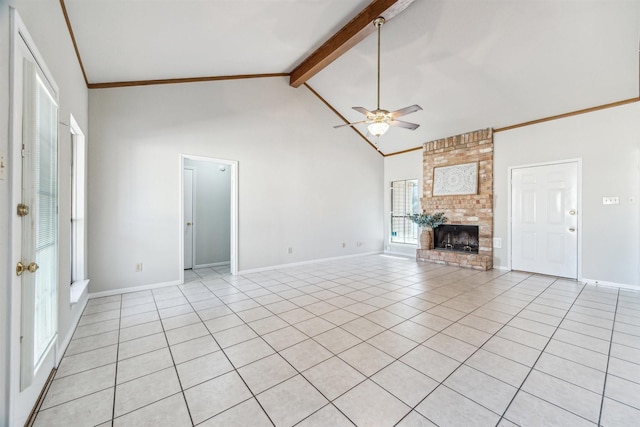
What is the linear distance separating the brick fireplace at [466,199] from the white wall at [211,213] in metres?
4.55

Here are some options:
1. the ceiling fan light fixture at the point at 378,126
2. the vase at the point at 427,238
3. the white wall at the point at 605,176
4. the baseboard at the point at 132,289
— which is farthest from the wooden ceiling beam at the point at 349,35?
the baseboard at the point at 132,289

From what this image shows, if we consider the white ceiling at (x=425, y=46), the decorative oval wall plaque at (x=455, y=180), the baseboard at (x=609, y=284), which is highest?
the white ceiling at (x=425, y=46)

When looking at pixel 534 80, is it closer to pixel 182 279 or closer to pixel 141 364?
pixel 141 364

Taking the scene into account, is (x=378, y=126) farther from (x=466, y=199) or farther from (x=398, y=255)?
(x=398, y=255)

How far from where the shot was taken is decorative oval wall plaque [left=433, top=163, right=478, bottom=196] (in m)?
5.62

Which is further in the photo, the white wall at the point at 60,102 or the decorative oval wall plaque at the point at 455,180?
the decorative oval wall plaque at the point at 455,180

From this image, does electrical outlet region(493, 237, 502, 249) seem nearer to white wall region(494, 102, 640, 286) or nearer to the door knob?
white wall region(494, 102, 640, 286)

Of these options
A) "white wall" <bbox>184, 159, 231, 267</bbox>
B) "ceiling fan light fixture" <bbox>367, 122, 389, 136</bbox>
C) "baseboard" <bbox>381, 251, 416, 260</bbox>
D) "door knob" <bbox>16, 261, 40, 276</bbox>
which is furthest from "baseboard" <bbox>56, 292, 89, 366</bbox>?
"baseboard" <bbox>381, 251, 416, 260</bbox>

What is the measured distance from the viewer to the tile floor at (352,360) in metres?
1.58

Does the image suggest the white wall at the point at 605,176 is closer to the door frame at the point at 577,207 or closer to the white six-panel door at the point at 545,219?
the door frame at the point at 577,207

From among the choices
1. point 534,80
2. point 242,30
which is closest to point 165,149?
point 242,30

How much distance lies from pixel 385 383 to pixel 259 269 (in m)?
3.66

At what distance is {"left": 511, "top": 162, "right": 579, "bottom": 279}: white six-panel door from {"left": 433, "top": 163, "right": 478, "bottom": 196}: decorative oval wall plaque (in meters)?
0.69

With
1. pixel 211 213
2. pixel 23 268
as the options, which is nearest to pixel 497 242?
pixel 211 213
